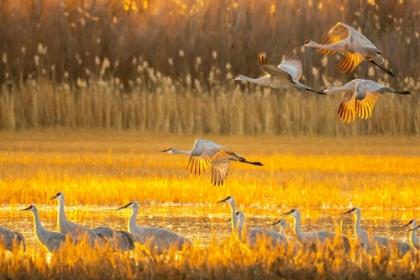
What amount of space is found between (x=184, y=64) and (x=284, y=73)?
12.5 meters

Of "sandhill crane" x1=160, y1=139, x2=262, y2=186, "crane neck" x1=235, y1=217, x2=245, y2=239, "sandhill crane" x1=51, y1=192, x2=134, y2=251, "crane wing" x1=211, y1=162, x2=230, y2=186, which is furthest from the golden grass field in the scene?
"sandhill crane" x1=160, y1=139, x2=262, y2=186

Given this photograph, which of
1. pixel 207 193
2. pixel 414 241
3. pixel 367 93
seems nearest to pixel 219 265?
pixel 414 241

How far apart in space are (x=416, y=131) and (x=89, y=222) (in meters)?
10.6

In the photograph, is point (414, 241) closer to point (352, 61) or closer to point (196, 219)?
point (352, 61)

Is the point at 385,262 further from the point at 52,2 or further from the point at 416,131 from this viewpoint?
the point at 52,2

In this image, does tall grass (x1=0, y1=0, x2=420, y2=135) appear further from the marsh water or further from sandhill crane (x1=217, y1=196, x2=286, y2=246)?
sandhill crane (x1=217, y1=196, x2=286, y2=246)

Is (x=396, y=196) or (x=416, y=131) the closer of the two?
(x=396, y=196)

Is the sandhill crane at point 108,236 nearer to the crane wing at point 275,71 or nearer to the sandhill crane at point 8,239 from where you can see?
the sandhill crane at point 8,239

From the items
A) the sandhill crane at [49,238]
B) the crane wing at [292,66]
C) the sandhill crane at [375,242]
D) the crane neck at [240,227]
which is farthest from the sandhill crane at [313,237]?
the crane wing at [292,66]

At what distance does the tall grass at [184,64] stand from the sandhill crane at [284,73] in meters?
9.15

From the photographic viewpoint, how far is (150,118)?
66.3 ft

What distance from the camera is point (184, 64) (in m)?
21.7

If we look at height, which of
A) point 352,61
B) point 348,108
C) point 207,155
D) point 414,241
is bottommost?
point 414,241

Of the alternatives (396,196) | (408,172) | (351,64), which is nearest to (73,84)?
(408,172)
